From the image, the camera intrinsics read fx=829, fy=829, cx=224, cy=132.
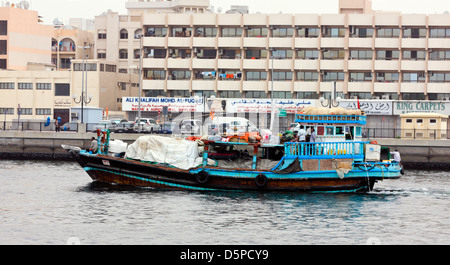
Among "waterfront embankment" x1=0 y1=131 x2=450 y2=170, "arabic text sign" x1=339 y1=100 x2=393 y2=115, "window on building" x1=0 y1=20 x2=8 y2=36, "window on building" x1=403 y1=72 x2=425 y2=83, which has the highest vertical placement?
"window on building" x1=0 y1=20 x2=8 y2=36

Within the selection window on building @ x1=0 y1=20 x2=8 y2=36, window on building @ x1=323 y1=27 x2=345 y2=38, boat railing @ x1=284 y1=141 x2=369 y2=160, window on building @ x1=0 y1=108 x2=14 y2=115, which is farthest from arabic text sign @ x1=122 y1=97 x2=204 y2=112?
boat railing @ x1=284 y1=141 x2=369 y2=160

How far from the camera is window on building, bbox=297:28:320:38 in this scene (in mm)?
93312

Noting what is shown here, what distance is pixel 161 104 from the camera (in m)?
92.8

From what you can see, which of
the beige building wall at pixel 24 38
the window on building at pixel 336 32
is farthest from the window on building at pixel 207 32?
the beige building wall at pixel 24 38

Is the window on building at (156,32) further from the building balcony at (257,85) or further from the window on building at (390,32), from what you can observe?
the window on building at (390,32)

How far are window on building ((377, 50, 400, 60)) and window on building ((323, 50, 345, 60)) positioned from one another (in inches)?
161

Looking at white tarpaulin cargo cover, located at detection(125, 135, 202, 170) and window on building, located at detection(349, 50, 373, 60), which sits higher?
window on building, located at detection(349, 50, 373, 60)

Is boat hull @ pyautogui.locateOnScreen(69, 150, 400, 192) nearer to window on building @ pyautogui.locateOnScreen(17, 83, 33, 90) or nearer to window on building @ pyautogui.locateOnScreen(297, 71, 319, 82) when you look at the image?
window on building @ pyautogui.locateOnScreen(297, 71, 319, 82)

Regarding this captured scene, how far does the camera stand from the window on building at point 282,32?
94.1m

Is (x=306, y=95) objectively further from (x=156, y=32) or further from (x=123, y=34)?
(x=123, y=34)

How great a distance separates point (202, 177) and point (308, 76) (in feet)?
185

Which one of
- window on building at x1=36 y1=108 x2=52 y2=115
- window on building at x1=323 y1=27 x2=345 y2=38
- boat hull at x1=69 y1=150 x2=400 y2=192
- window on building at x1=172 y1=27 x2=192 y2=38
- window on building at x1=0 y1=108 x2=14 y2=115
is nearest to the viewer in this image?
boat hull at x1=69 y1=150 x2=400 y2=192

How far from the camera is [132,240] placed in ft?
89.4
